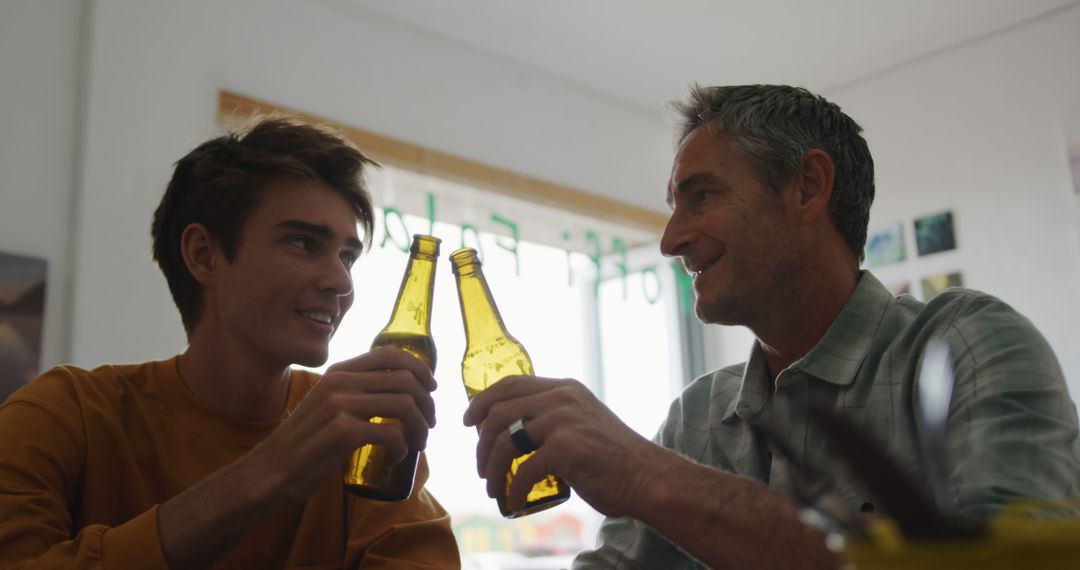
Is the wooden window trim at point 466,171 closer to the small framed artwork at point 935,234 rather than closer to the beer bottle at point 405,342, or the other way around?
the small framed artwork at point 935,234

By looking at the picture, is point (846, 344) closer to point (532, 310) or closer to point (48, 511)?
point (48, 511)

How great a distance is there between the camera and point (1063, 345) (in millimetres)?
2516

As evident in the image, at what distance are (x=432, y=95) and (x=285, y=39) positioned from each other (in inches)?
18.0

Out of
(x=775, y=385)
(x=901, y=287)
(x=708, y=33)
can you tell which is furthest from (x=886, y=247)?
(x=775, y=385)

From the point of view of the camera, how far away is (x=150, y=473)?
0.99 meters

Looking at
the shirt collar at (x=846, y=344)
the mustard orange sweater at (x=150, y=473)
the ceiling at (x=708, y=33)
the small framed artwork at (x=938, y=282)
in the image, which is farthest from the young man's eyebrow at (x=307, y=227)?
the small framed artwork at (x=938, y=282)

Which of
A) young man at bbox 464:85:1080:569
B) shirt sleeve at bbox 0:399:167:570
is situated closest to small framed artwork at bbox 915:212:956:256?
young man at bbox 464:85:1080:569

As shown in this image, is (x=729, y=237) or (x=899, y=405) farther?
(x=729, y=237)

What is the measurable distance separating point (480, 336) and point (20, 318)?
1263 mm

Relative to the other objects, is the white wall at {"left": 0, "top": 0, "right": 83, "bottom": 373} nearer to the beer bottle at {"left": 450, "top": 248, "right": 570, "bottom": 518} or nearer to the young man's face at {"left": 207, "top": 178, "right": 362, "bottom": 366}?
the young man's face at {"left": 207, "top": 178, "right": 362, "bottom": 366}

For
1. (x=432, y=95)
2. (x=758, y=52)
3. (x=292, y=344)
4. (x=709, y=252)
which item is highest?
(x=758, y=52)

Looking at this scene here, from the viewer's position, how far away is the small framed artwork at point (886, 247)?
9.42 feet

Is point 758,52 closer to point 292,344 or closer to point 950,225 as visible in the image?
point 950,225

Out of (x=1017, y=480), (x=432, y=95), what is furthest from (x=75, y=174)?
(x=1017, y=480)
